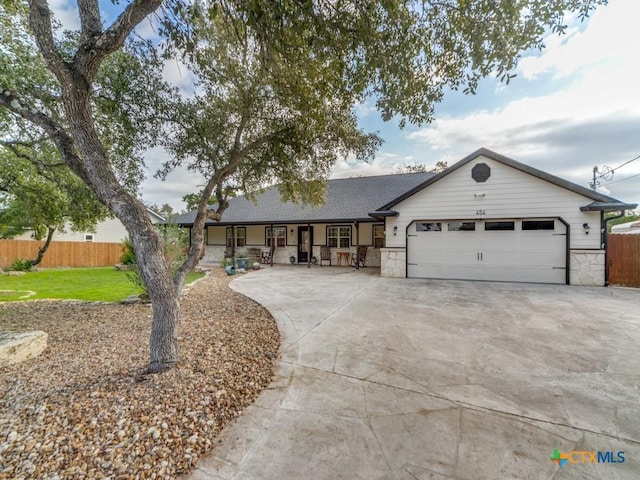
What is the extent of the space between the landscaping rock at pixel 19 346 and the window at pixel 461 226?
36.4 ft

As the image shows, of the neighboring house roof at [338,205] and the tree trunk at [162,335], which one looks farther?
the neighboring house roof at [338,205]

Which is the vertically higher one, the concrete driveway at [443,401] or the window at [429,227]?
the window at [429,227]

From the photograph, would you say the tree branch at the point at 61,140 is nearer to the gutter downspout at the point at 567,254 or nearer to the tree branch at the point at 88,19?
the tree branch at the point at 88,19

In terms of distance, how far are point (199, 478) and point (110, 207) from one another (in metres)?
2.64

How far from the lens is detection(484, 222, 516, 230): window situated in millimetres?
9602

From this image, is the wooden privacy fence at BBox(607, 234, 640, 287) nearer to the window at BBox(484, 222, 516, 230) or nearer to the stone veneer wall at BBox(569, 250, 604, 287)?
the stone veneer wall at BBox(569, 250, 604, 287)

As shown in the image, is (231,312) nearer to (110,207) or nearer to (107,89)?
(110,207)

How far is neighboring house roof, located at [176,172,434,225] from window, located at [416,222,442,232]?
9.37 ft

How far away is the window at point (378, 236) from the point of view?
14.3 m

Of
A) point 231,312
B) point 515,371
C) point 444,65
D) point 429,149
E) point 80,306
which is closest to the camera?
point 515,371

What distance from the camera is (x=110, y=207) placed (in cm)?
291

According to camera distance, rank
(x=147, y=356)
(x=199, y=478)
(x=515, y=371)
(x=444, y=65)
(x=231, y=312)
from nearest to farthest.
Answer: (x=199, y=478) → (x=515, y=371) → (x=147, y=356) → (x=444, y=65) → (x=231, y=312)

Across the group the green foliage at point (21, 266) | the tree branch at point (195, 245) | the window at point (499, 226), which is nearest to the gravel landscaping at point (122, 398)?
the tree branch at point (195, 245)

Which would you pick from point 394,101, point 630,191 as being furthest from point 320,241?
point 630,191
